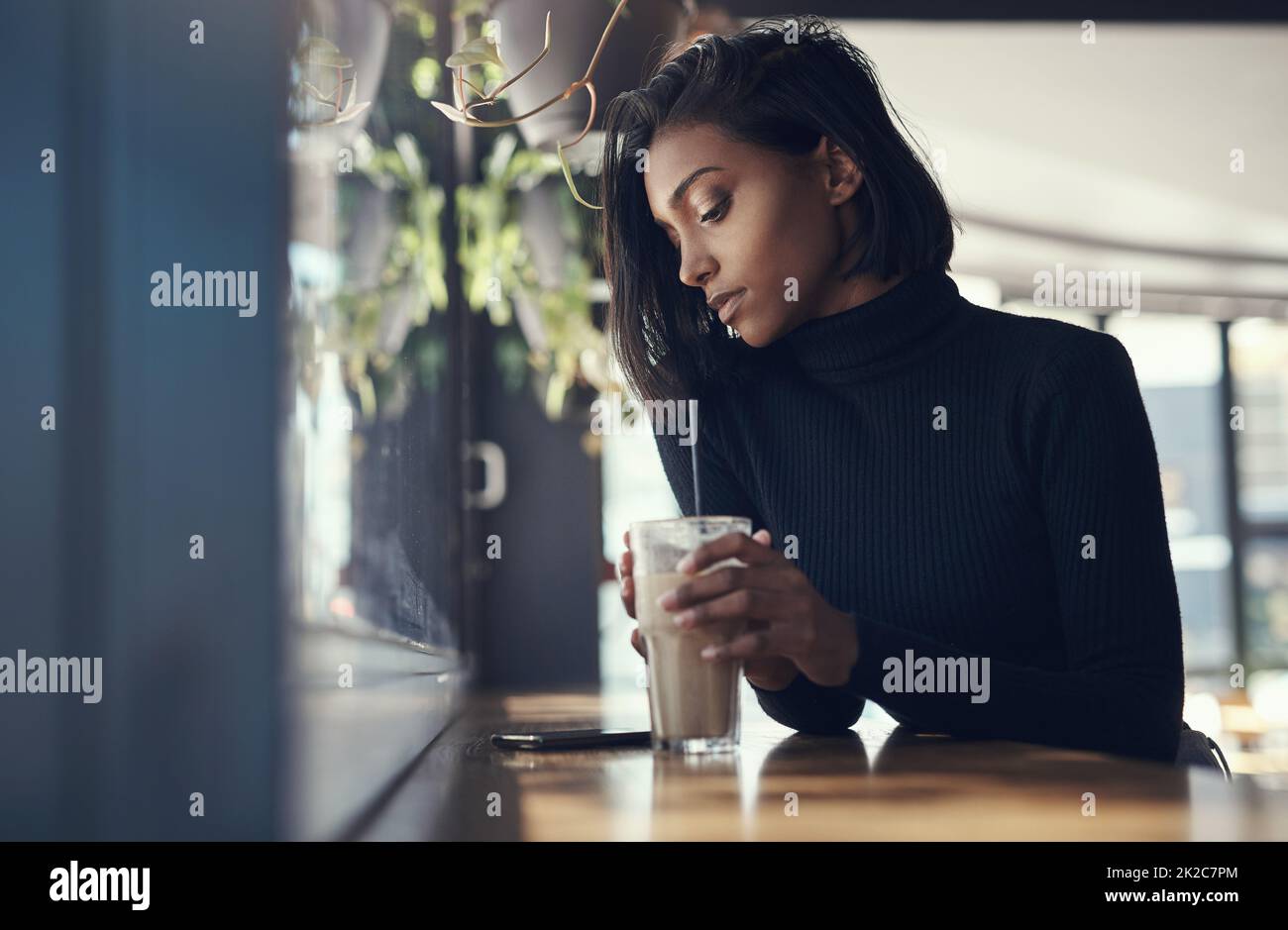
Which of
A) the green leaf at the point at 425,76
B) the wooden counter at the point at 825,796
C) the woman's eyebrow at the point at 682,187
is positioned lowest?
the wooden counter at the point at 825,796

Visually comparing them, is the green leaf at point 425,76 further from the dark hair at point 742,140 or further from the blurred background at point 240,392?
the dark hair at point 742,140

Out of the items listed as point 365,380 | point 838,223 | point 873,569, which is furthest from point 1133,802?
point 838,223

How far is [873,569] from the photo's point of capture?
1310 mm

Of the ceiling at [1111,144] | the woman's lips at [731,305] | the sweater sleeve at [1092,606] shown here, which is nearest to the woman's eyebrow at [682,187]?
the woman's lips at [731,305]

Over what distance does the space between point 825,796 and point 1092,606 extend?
20.8 inches

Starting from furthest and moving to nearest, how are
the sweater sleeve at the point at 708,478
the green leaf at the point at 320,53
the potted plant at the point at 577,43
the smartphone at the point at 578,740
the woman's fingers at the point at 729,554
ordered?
the potted plant at the point at 577,43 → the sweater sleeve at the point at 708,478 → the smartphone at the point at 578,740 → the woman's fingers at the point at 729,554 → the green leaf at the point at 320,53

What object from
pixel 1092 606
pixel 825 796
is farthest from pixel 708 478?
pixel 825 796

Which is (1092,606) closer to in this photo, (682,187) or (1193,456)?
(682,187)

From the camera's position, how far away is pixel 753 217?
1278 mm

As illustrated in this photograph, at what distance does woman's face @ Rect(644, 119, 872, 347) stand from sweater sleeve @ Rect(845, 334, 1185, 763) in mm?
302

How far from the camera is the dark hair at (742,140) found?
131 centimetres

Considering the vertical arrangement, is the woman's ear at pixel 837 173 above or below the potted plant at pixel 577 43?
below

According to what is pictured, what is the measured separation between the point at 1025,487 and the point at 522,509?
3.33 m
